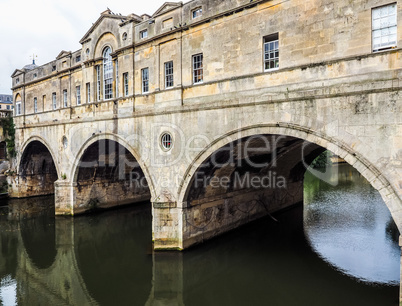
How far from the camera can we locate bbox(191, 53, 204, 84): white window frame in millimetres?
10719

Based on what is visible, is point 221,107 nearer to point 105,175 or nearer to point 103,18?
point 103,18

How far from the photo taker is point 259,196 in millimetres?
15617

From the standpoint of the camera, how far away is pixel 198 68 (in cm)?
1083

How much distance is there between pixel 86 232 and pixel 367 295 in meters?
12.4

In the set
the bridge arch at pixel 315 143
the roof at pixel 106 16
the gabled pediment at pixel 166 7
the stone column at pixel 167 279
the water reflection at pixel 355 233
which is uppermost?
the roof at pixel 106 16

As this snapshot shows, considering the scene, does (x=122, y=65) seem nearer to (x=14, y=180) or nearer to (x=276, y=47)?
(x=276, y=47)

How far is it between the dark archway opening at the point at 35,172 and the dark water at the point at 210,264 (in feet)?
17.8

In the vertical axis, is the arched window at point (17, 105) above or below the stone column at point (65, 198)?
above

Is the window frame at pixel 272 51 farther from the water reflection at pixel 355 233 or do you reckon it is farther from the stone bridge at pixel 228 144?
the water reflection at pixel 355 233

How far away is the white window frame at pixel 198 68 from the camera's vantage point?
10719mm

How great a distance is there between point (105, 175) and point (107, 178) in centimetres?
27

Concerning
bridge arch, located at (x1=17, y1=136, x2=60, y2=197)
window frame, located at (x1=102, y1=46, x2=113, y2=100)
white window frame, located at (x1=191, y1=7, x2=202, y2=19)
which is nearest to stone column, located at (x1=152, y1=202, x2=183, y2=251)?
window frame, located at (x1=102, y1=46, x2=113, y2=100)

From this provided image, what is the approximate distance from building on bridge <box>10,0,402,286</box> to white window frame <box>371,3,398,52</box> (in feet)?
0.08

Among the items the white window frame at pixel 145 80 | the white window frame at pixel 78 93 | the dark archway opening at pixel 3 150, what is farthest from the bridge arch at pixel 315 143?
the dark archway opening at pixel 3 150
